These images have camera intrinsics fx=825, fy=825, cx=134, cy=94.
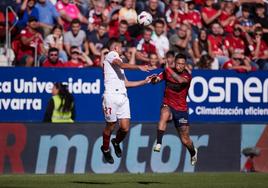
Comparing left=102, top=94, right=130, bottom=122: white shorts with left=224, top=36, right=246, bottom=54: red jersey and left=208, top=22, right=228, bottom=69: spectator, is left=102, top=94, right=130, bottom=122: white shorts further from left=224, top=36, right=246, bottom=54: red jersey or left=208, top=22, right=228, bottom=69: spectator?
left=224, top=36, right=246, bottom=54: red jersey

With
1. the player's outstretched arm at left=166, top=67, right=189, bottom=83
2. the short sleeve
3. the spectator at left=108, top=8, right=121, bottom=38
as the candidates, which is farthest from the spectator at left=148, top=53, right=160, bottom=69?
the short sleeve

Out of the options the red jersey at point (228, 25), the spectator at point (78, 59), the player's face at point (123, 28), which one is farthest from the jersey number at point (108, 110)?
the red jersey at point (228, 25)

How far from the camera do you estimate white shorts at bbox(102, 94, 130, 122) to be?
15.5m

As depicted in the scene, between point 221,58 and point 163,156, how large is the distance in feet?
14.5

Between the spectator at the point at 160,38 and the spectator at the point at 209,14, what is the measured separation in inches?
A: 66.4

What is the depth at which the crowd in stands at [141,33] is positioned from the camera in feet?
67.0

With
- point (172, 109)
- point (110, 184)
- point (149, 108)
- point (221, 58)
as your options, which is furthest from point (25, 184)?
point (221, 58)

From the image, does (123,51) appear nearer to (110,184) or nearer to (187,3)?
(187,3)

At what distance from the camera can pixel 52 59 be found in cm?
1989

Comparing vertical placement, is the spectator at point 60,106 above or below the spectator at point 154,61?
below

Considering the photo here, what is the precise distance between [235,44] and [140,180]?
8.07 m

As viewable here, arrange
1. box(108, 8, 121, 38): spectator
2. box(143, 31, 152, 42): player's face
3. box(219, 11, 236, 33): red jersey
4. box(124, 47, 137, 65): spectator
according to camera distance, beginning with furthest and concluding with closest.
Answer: box(219, 11, 236, 33): red jersey
box(108, 8, 121, 38): spectator
box(143, 31, 152, 42): player's face
box(124, 47, 137, 65): spectator

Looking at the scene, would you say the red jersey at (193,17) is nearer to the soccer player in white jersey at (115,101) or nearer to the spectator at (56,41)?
the spectator at (56,41)

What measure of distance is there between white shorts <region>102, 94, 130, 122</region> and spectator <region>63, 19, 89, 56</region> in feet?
17.8
